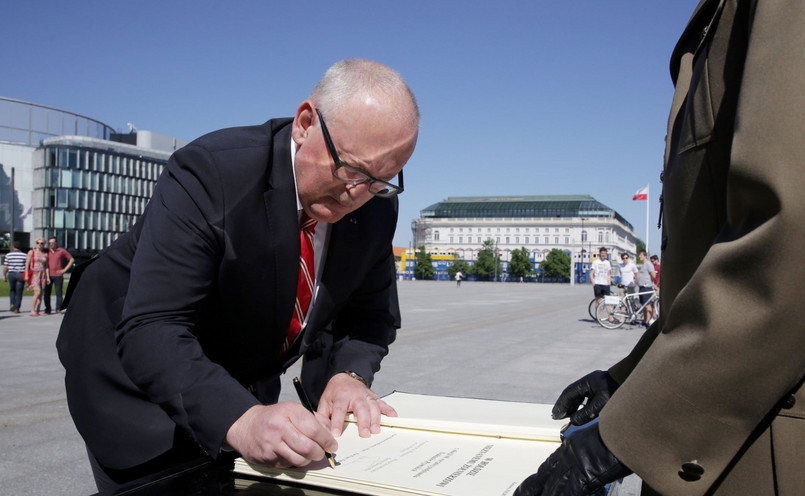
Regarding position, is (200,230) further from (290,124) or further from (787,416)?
(787,416)

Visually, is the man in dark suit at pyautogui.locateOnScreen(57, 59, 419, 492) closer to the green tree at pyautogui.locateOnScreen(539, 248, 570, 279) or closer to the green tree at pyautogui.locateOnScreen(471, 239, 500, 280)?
the green tree at pyautogui.locateOnScreen(471, 239, 500, 280)

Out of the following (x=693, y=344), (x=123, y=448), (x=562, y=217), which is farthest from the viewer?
(x=562, y=217)

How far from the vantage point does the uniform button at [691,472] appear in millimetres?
866

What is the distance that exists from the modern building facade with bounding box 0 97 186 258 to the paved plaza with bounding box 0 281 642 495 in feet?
202

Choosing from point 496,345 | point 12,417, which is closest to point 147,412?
point 12,417

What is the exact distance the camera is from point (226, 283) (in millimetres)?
1382

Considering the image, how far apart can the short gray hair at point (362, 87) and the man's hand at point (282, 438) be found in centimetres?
67

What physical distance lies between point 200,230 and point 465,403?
0.77 metres

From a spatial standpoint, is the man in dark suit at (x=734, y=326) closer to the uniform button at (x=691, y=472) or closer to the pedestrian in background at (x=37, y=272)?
the uniform button at (x=691, y=472)

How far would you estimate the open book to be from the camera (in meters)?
1.00

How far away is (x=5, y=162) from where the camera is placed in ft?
221

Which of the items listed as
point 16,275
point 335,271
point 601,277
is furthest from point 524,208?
point 335,271

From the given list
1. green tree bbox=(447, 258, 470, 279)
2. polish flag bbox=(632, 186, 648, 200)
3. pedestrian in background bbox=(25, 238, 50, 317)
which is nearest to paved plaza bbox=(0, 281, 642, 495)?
pedestrian in background bbox=(25, 238, 50, 317)

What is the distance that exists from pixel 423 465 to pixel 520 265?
99.4 metres
